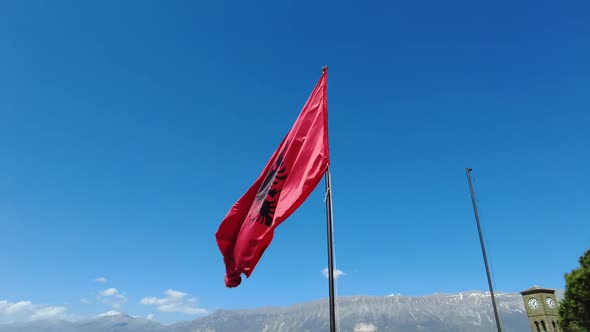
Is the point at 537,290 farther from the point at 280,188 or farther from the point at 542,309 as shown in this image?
the point at 280,188

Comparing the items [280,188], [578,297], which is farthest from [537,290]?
[280,188]

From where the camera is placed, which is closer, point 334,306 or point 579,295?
point 334,306

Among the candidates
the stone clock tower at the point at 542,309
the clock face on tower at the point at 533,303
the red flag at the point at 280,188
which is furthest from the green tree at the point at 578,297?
the clock face on tower at the point at 533,303

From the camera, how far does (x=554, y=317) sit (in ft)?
196

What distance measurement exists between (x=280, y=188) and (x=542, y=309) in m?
64.9

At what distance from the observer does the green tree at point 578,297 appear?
1137 inches

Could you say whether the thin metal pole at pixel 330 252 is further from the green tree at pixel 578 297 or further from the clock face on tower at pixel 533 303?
the clock face on tower at pixel 533 303

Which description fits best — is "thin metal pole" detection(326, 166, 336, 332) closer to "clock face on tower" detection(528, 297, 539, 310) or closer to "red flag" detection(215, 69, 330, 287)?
"red flag" detection(215, 69, 330, 287)

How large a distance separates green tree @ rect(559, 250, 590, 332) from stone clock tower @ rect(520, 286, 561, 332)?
32.5 metres

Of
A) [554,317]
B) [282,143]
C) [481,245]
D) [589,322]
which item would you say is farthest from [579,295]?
[554,317]

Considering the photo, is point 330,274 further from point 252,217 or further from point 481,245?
point 481,245

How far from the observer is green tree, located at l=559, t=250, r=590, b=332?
2888 centimetres

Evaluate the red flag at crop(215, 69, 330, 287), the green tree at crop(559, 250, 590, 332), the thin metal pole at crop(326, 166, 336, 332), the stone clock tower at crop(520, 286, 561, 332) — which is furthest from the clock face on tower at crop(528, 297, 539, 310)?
the thin metal pole at crop(326, 166, 336, 332)

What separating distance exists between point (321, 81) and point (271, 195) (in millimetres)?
3371
